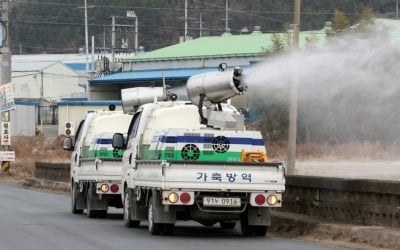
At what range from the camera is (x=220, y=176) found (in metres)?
18.5

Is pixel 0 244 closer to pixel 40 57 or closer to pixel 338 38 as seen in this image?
pixel 338 38

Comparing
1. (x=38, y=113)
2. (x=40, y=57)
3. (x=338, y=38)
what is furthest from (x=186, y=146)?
(x=40, y=57)

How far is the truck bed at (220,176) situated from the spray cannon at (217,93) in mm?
1409

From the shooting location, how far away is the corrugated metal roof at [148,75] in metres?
76.3

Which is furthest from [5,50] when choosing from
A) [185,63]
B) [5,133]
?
[185,63]

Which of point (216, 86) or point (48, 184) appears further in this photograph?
point (48, 184)

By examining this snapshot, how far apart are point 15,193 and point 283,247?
2174cm

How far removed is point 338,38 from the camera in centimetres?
2659

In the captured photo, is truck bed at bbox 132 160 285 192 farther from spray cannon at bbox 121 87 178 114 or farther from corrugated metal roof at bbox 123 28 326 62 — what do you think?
corrugated metal roof at bbox 123 28 326 62

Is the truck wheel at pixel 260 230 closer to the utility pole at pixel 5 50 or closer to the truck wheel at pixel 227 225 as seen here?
the truck wheel at pixel 227 225

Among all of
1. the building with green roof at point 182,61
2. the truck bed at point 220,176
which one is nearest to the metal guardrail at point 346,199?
the truck bed at point 220,176

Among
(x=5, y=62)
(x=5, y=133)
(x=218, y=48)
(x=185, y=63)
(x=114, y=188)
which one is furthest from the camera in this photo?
(x=218, y=48)

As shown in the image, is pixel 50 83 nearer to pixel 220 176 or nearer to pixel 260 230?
pixel 260 230

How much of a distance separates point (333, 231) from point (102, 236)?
13.2ft
